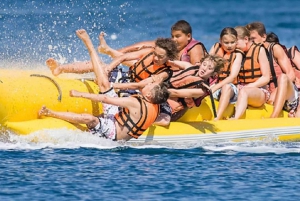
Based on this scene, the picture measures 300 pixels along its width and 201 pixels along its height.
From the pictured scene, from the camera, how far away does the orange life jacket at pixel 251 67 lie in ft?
32.4

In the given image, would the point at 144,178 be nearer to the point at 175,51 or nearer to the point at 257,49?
the point at 175,51

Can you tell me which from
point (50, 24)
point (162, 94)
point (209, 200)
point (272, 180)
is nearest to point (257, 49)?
point (162, 94)

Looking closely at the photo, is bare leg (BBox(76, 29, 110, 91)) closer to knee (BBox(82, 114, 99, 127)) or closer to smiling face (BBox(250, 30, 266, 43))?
knee (BBox(82, 114, 99, 127))

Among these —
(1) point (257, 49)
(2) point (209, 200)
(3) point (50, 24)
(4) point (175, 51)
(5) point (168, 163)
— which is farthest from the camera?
(3) point (50, 24)

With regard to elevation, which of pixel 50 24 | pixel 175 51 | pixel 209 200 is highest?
pixel 50 24

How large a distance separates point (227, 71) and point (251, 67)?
10.2 inches

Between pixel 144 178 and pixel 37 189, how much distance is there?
0.91m

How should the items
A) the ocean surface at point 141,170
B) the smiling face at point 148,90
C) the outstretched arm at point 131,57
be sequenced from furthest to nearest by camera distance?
the outstretched arm at point 131,57 → the smiling face at point 148,90 → the ocean surface at point 141,170

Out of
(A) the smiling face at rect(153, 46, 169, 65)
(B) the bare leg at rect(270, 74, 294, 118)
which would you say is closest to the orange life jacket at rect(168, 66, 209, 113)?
(A) the smiling face at rect(153, 46, 169, 65)

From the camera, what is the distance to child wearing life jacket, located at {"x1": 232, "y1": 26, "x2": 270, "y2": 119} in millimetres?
9734

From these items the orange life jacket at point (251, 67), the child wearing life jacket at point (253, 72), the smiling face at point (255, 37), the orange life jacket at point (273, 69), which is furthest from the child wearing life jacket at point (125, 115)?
the smiling face at point (255, 37)

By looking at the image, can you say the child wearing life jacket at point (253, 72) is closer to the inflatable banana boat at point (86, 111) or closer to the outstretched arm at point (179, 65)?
the inflatable banana boat at point (86, 111)

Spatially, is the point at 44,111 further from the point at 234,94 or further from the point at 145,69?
the point at 234,94

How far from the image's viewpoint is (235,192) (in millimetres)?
7320
